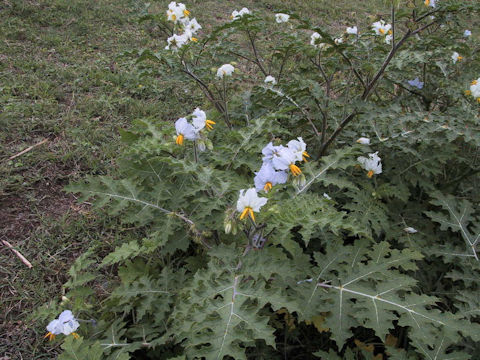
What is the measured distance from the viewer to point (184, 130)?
1.78m

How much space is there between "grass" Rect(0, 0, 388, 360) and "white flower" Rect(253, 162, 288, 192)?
4.38ft

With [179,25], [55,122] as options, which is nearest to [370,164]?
[179,25]

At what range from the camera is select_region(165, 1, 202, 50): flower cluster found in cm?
240

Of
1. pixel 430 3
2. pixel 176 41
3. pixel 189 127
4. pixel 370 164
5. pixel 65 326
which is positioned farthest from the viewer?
pixel 176 41

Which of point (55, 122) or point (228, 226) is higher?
point (228, 226)

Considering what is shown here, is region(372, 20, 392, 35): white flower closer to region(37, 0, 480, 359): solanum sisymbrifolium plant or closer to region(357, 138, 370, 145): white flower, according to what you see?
region(37, 0, 480, 359): solanum sisymbrifolium plant

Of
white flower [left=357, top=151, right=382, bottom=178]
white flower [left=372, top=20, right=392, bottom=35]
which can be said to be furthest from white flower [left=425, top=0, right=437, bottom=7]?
white flower [left=357, top=151, right=382, bottom=178]

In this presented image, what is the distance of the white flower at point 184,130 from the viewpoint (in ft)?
5.77

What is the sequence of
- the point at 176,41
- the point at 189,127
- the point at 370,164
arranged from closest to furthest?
the point at 189,127 < the point at 370,164 < the point at 176,41

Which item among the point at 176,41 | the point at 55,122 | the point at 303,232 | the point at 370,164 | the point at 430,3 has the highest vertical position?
the point at 430,3

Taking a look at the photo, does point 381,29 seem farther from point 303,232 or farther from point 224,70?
point 303,232

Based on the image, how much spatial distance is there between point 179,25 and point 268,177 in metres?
1.76

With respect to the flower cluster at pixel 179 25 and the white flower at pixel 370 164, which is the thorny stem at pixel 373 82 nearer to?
the white flower at pixel 370 164

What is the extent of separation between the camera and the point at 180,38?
2.41m
